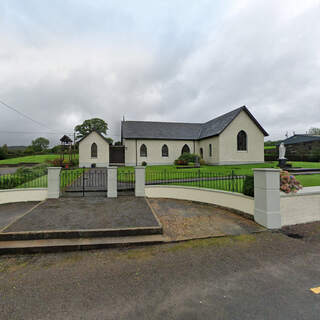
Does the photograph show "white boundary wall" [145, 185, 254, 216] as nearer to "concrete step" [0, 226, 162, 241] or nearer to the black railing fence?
the black railing fence

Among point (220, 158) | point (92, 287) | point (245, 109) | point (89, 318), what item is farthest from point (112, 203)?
point (245, 109)

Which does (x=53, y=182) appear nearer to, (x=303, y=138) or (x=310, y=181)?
(x=310, y=181)

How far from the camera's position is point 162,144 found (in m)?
27.7

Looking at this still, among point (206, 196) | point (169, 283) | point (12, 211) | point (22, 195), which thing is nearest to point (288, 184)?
point (206, 196)

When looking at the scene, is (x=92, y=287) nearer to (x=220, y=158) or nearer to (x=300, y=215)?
(x=300, y=215)

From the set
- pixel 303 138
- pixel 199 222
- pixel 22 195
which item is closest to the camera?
pixel 199 222

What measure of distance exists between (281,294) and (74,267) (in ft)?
11.9

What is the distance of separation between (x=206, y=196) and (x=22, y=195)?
8.96 m

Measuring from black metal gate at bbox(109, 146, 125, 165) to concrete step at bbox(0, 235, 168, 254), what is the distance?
23002 millimetres

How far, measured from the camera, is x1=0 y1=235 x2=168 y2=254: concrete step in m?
3.94

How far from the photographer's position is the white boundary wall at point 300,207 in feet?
16.8

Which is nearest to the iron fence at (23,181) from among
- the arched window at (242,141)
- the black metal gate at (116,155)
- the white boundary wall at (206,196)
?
the white boundary wall at (206,196)

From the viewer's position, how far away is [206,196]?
763 cm

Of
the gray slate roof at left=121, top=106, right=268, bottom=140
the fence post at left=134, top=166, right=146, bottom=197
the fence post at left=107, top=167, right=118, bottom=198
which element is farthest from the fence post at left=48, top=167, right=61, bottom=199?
the gray slate roof at left=121, top=106, right=268, bottom=140
